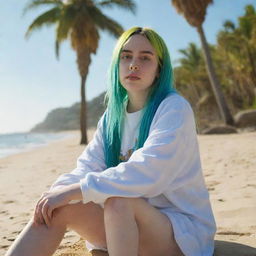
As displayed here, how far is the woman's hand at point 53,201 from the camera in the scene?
5.55 ft

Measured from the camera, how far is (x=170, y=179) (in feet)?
5.77

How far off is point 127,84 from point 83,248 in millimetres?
1162

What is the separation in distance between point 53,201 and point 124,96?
0.87 m

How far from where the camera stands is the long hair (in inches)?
79.0

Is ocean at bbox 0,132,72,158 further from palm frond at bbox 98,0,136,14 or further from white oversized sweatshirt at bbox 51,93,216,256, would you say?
white oversized sweatshirt at bbox 51,93,216,256

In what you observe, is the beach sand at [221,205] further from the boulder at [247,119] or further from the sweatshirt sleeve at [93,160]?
the boulder at [247,119]

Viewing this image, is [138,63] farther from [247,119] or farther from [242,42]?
[242,42]

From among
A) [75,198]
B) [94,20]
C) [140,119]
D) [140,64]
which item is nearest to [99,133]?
[140,119]

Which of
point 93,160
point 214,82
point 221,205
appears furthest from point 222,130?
point 93,160

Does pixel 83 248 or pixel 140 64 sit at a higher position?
pixel 140 64

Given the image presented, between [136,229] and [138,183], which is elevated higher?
[138,183]

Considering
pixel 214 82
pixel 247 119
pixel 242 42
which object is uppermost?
pixel 242 42

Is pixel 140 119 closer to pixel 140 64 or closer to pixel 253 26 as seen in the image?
pixel 140 64

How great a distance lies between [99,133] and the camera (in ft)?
7.67
